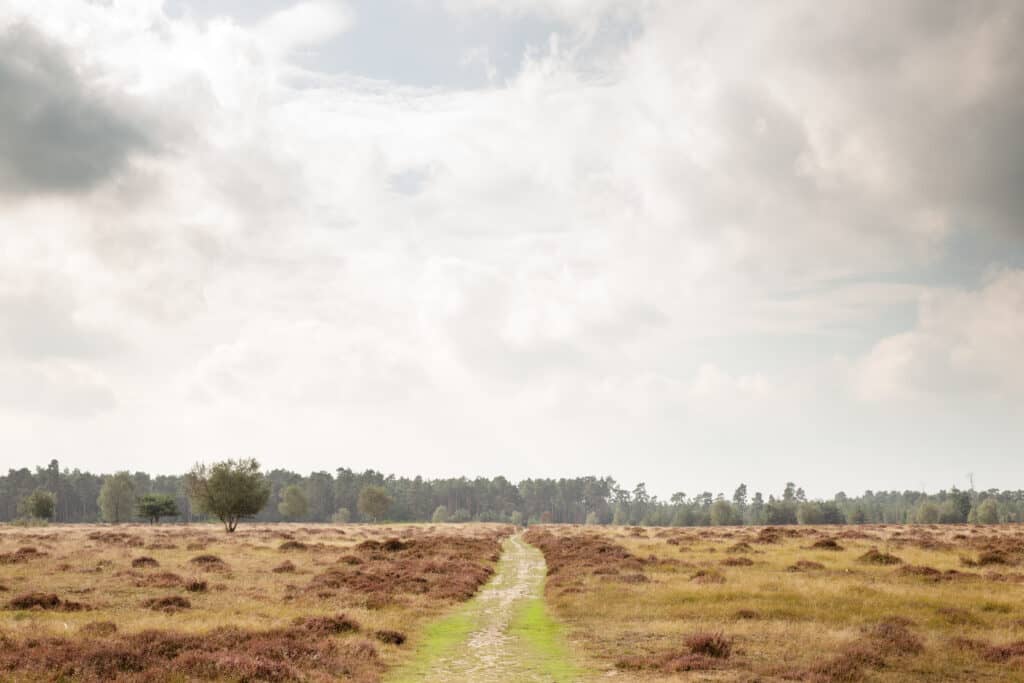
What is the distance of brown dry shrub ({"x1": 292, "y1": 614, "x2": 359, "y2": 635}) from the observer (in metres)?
22.2

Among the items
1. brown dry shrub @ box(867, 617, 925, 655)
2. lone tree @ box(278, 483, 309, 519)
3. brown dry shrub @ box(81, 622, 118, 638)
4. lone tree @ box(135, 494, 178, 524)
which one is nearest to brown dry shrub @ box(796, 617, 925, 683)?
brown dry shrub @ box(867, 617, 925, 655)

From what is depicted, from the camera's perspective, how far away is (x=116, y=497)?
15388 cm

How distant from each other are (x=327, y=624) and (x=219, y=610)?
21.2ft

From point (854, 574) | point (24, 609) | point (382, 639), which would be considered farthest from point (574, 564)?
point (24, 609)

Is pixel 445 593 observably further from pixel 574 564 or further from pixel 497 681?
pixel 497 681

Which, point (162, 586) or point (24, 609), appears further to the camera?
point (162, 586)

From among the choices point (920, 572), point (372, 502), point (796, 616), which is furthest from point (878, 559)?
point (372, 502)

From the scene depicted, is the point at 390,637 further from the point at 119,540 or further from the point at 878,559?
the point at 119,540

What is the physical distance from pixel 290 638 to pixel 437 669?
5.07 metres

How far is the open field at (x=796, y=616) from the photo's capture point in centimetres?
1819

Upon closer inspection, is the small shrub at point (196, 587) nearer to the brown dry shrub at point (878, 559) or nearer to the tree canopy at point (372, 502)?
the brown dry shrub at point (878, 559)

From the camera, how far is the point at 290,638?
66.5ft

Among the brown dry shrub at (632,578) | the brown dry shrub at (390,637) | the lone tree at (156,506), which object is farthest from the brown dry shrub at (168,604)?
the lone tree at (156,506)

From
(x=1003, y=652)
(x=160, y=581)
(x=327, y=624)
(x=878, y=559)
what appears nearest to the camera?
(x=1003, y=652)
